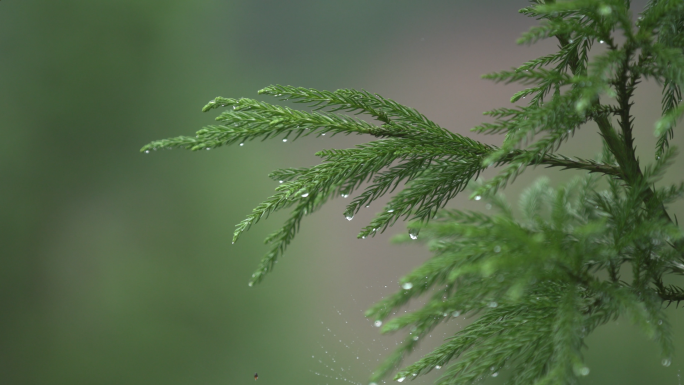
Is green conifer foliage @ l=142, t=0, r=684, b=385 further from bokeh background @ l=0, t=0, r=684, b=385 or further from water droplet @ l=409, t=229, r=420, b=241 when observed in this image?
bokeh background @ l=0, t=0, r=684, b=385

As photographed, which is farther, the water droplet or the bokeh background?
the bokeh background

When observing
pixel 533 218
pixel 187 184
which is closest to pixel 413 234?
pixel 533 218

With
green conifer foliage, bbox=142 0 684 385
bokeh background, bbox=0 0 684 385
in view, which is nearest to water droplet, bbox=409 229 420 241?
green conifer foliage, bbox=142 0 684 385

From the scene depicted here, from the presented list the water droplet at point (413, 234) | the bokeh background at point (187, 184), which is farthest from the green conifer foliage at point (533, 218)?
the bokeh background at point (187, 184)

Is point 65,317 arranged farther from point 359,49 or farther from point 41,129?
point 359,49

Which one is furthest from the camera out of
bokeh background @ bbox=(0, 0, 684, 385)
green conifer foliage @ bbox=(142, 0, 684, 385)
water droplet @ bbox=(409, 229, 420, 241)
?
bokeh background @ bbox=(0, 0, 684, 385)

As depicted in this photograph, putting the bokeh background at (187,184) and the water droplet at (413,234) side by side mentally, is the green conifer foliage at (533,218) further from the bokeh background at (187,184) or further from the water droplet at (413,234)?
the bokeh background at (187,184)
